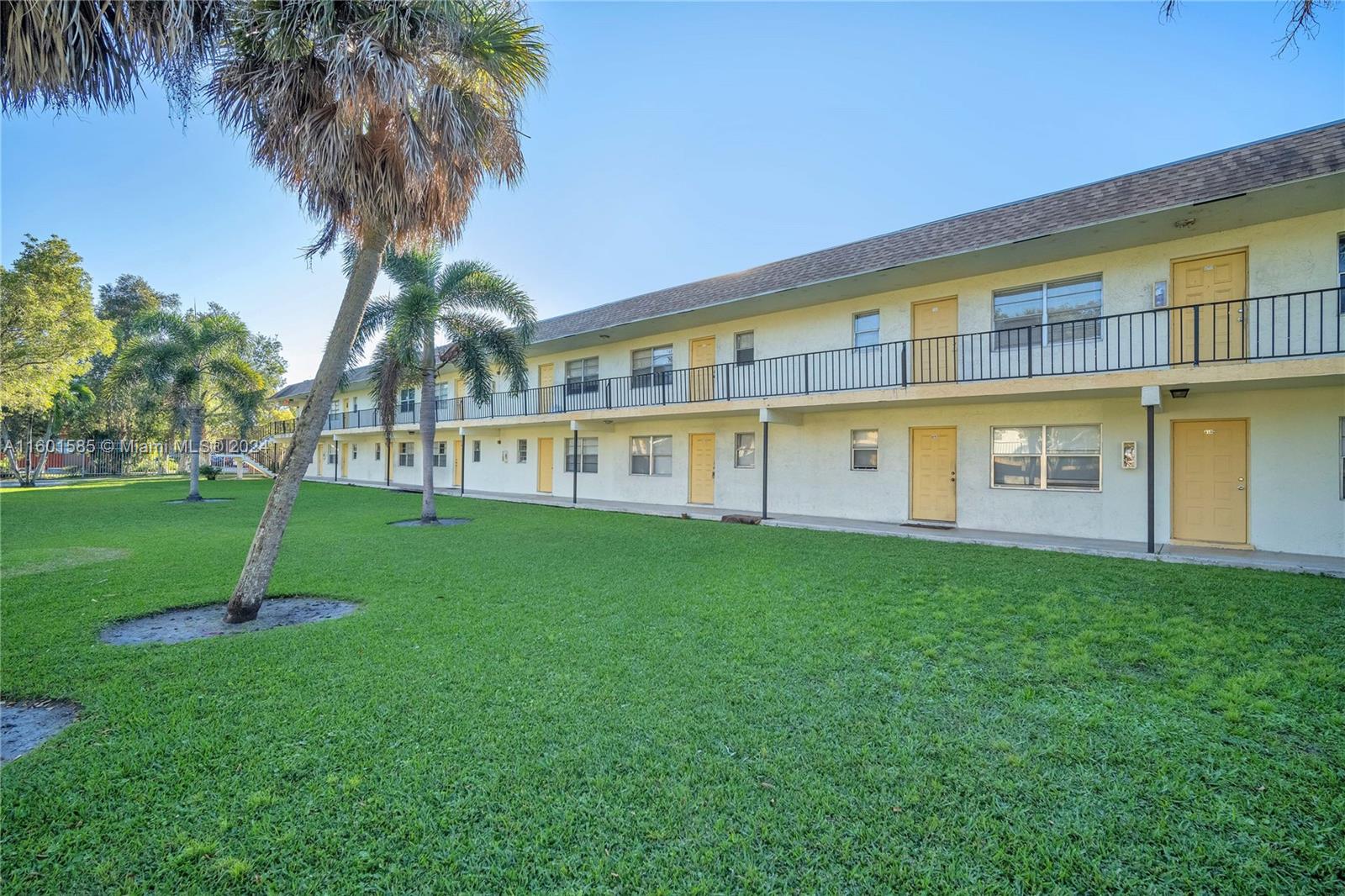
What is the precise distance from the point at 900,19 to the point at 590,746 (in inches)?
540

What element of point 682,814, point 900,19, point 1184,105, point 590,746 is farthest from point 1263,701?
point 900,19

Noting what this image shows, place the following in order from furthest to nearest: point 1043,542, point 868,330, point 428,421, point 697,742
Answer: point 428,421 → point 868,330 → point 1043,542 → point 697,742

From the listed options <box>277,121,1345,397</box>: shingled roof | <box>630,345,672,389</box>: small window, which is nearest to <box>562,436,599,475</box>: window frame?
<box>630,345,672,389</box>: small window

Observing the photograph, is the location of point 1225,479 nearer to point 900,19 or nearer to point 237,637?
point 900,19

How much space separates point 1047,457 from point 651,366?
10.9 metres

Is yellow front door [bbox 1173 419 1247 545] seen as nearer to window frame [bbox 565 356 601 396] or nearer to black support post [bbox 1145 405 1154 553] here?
black support post [bbox 1145 405 1154 553]

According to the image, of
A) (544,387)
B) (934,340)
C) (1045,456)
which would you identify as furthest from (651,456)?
(1045,456)

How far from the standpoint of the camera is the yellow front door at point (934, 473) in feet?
41.4

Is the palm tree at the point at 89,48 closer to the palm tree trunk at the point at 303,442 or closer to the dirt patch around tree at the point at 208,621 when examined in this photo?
the palm tree trunk at the point at 303,442

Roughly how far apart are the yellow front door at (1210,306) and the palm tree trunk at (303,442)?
1212 centimetres

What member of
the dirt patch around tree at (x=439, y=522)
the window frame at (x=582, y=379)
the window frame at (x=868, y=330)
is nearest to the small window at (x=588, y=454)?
the window frame at (x=582, y=379)

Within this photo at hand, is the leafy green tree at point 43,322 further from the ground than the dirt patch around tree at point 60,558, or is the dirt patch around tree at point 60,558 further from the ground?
the leafy green tree at point 43,322

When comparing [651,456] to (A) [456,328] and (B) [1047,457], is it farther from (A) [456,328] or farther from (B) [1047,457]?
(B) [1047,457]

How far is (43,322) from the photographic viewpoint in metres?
17.1
